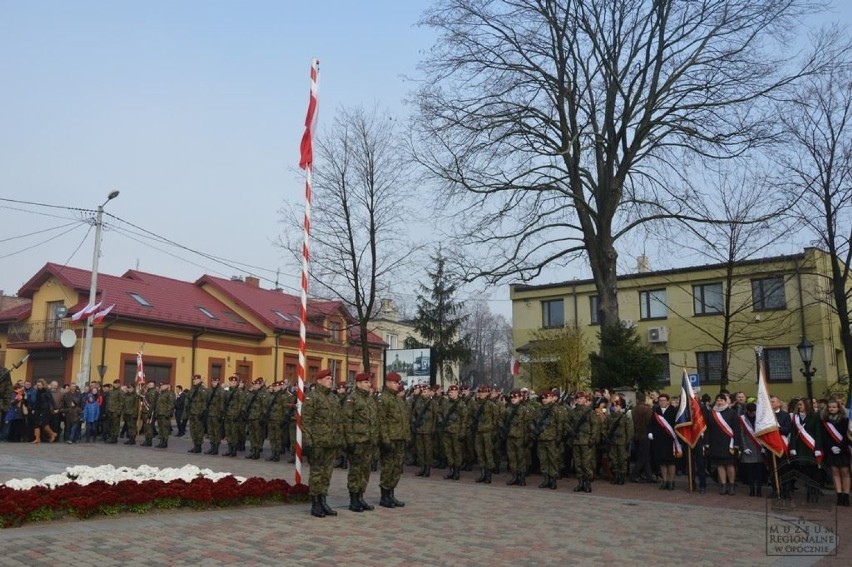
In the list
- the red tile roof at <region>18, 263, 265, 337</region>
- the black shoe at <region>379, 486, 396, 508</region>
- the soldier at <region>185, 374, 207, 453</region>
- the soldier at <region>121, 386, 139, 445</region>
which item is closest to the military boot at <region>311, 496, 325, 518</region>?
the black shoe at <region>379, 486, 396, 508</region>

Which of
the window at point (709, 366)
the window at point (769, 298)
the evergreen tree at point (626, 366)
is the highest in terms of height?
the window at point (769, 298)

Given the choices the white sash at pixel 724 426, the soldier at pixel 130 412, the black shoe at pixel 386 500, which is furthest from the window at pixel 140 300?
the white sash at pixel 724 426

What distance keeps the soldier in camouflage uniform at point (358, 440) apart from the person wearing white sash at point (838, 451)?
7.94 m

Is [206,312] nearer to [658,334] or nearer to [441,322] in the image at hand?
[441,322]

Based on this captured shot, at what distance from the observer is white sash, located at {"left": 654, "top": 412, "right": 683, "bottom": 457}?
14.8 meters

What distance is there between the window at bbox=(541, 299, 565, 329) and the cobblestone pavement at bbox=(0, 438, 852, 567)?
30.0 m

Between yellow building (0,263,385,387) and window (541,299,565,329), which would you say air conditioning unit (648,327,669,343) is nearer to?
window (541,299,565,329)

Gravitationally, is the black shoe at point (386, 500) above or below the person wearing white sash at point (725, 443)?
below

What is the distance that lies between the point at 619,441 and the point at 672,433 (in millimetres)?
1258

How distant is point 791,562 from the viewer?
26.1 feet

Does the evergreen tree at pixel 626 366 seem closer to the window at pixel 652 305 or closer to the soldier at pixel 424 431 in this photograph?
the soldier at pixel 424 431

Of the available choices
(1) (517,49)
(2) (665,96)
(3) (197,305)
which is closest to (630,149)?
(2) (665,96)

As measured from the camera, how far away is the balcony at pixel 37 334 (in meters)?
34.8

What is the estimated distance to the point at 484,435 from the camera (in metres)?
16.1
